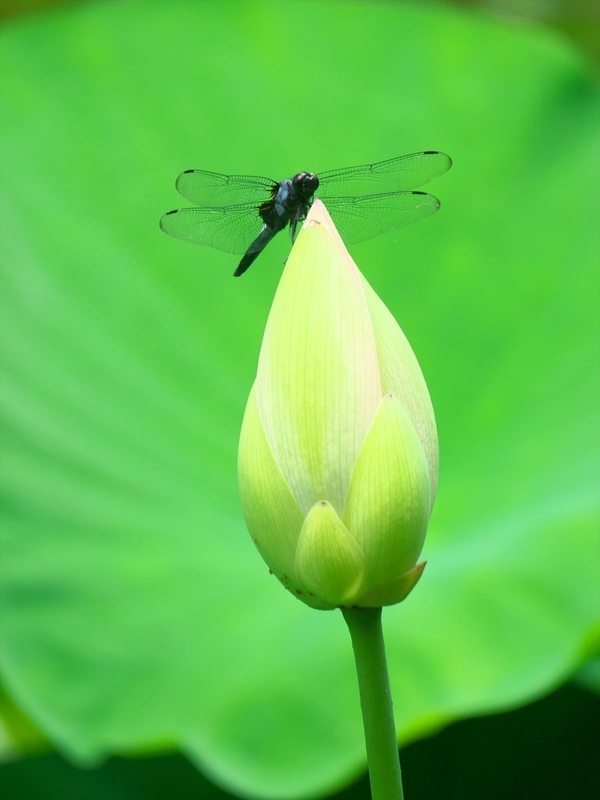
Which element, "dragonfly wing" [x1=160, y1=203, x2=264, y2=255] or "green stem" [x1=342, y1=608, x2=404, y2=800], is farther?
"dragonfly wing" [x1=160, y1=203, x2=264, y2=255]

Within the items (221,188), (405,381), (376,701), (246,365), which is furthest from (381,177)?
(376,701)

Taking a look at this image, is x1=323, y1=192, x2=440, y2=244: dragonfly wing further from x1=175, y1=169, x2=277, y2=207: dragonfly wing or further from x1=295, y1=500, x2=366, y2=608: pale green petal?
x1=295, y1=500, x2=366, y2=608: pale green petal

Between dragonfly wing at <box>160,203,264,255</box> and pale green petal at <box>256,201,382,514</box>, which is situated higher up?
dragonfly wing at <box>160,203,264,255</box>

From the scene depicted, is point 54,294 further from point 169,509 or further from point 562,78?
point 562,78

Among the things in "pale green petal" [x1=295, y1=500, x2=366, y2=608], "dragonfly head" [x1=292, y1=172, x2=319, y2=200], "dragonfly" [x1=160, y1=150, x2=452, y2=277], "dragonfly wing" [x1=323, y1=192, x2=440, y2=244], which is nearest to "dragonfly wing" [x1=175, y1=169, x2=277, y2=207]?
"dragonfly" [x1=160, y1=150, x2=452, y2=277]

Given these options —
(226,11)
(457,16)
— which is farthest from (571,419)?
(226,11)

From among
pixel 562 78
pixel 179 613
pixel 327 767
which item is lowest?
pixel 327 767

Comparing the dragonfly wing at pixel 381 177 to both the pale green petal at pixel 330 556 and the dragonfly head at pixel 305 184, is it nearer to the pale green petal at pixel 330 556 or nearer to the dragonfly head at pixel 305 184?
the dragonfly head at pixel 305 184
